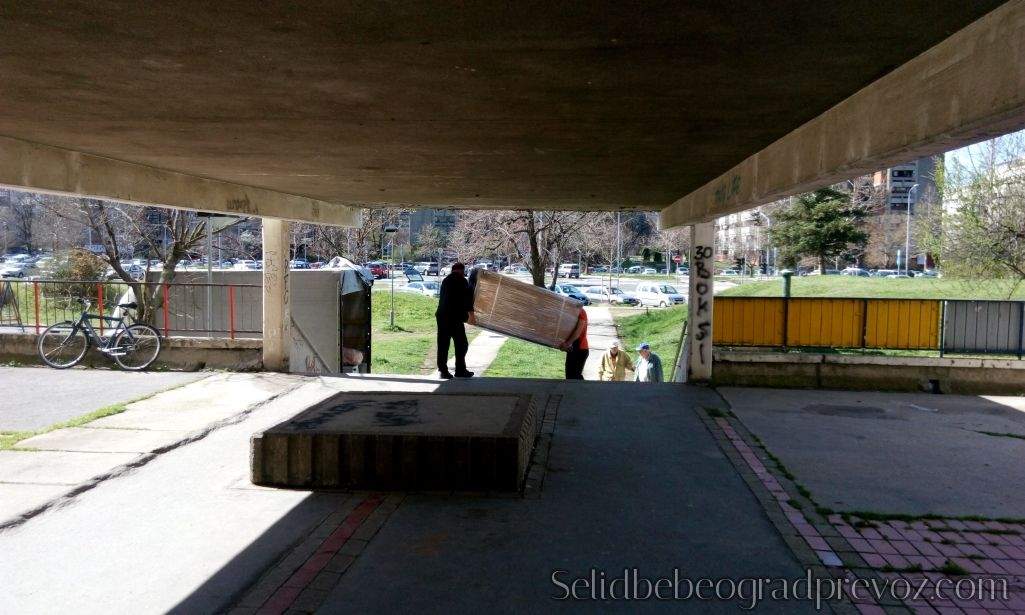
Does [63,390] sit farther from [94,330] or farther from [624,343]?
[624,343]

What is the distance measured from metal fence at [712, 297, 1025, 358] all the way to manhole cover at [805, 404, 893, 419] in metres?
1.91

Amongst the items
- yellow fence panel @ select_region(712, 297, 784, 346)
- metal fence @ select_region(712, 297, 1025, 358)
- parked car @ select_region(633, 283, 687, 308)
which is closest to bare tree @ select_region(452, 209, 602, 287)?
parked car @ select_region(633, 283, 687, 308)

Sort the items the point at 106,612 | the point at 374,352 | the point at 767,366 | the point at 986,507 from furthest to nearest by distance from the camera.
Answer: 1. the point at 374,352
2. the point at 767,366
3. the point at 986,507
4. the point at 106,612

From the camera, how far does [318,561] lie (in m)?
5.23

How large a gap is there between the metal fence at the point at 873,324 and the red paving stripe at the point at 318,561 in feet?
26.7

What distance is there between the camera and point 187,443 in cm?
841

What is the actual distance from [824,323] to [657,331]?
17368 millimetres

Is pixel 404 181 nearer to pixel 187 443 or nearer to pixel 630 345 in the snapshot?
pixel 187 443

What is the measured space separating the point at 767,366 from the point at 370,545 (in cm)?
874

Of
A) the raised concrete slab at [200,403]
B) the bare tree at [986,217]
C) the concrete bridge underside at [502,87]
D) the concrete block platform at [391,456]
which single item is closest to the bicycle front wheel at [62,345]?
the raised concrete slab at [200,403]

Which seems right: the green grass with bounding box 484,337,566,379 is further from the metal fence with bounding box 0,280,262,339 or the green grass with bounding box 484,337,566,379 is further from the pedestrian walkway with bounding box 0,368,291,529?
the pedestrian walkway with bounding box 0,368,291,529

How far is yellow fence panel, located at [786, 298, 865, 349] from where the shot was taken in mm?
12484

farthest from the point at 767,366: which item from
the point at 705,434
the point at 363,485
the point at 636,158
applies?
the point at 363,485

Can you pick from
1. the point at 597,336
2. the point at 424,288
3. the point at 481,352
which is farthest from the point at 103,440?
the point at 424,288
